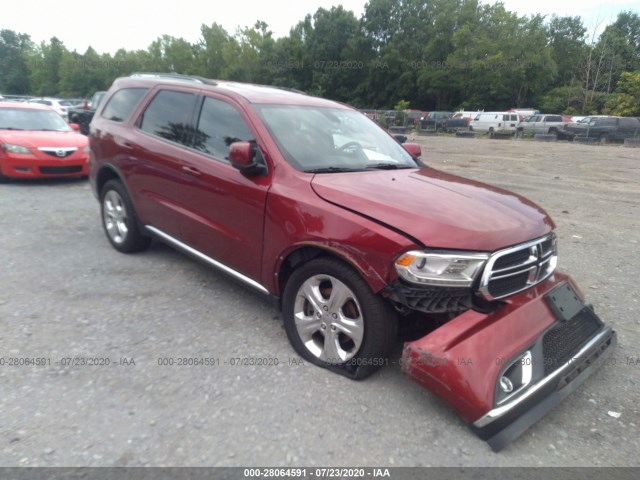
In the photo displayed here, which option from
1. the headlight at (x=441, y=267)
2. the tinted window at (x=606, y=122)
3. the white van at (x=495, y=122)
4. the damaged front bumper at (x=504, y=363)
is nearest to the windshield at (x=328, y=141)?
the headlight at (x=441, y=267)

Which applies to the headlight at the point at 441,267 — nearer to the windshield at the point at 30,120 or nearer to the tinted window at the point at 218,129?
the tinted window at the point at 218,129

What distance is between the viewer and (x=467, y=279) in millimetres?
2494

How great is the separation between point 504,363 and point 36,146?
8.64 meters

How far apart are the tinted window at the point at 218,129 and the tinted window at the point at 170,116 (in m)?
0.17

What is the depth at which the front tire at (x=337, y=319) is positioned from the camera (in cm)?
265

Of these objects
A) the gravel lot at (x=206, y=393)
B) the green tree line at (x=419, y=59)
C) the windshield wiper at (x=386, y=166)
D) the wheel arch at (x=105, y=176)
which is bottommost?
the gravel lot at (x=206, y=393)

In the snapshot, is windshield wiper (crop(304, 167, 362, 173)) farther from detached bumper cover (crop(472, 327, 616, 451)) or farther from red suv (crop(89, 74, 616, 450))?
detached bumper cover (crop(472, 327, 616, 451))

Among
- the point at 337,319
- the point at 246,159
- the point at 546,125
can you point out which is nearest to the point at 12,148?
the point at 246,159

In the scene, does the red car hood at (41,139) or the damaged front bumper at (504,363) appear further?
the red car hood at (41,139)

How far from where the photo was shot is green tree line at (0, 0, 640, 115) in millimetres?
52781

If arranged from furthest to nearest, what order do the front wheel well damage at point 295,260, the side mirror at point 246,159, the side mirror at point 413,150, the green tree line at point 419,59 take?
the green tree line at point 419,59 < the side mirror at point 413,150 < the side mirror at point 246,159 < the front wheel well damage at point 295,260

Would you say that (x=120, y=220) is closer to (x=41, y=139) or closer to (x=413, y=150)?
(x=413, y=150)

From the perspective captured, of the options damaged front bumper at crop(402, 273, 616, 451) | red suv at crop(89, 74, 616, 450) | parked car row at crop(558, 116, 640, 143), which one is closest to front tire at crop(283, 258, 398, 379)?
red suv at crop(89, 74, 616, 450)

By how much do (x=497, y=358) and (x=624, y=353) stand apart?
1.54 m
